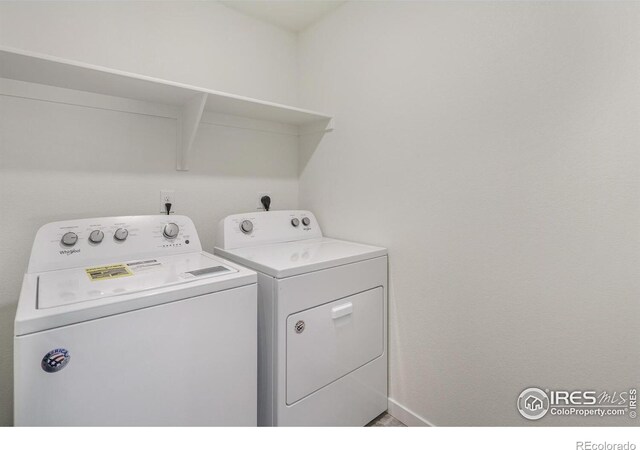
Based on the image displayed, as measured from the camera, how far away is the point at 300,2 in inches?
71.7

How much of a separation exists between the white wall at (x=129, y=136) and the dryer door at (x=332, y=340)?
2.87ft

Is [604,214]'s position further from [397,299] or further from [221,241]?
[221,241]

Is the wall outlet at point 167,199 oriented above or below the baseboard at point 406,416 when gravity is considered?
above

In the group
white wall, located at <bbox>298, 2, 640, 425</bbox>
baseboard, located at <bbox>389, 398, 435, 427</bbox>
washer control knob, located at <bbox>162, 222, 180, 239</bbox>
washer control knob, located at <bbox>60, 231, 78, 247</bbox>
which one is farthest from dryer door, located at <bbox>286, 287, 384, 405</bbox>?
washer control knob, located at <bbox>60, 231, 78, 247</bbox>

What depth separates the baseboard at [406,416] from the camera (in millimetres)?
1490

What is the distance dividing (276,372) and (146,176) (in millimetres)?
1170

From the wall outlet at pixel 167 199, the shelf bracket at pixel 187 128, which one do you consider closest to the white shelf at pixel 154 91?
the shelf bracket at pixel 187 128

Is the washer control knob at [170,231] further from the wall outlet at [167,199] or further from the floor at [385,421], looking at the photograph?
the floor at [385,421]

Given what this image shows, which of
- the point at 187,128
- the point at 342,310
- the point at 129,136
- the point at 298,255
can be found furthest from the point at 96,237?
the point at 342,310

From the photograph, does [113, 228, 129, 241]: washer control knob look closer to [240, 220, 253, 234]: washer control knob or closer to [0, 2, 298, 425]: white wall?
[0, 2, 298, 425]: white wall

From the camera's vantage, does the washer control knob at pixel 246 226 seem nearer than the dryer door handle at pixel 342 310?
No

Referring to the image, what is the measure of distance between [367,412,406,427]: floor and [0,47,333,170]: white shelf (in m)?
1.67

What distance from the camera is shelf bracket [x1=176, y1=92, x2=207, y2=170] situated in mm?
1508
